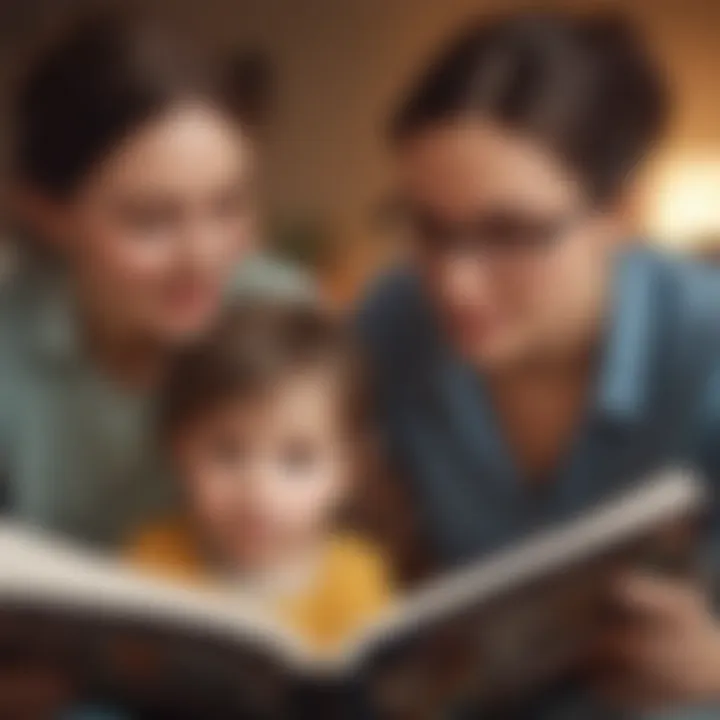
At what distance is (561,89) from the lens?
25.3 inches

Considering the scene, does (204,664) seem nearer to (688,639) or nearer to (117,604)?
(117,604)

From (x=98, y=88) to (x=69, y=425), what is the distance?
0.17 metres

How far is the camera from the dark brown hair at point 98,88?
654mm

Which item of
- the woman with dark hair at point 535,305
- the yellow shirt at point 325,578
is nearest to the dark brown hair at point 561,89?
the woman with dark hair at point 535,305

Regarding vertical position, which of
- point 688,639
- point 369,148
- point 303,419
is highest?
point 369,148

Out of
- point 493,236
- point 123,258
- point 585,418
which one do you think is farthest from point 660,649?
point 123,258

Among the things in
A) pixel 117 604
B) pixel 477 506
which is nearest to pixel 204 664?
pixel 117 604

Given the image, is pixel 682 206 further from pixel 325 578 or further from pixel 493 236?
pixel 325 578

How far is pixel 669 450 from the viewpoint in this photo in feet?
2.07

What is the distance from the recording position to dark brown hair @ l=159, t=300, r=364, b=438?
2.10 feet

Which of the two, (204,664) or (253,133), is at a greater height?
(253,133)

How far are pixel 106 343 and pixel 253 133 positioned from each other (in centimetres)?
13

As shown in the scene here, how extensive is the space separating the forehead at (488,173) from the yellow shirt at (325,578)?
18 centimetres

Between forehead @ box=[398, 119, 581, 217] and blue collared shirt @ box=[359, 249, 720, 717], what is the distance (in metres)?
0.04
